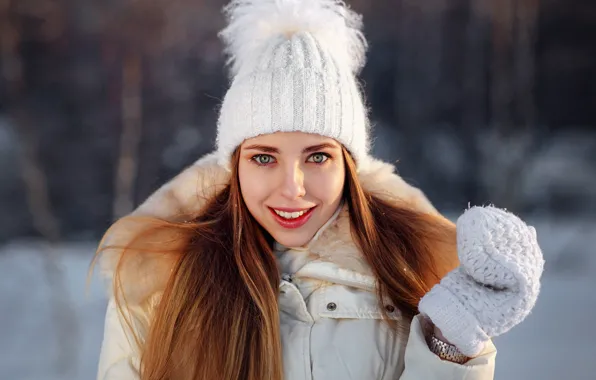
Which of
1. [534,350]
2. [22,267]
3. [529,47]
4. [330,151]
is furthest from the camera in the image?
[529,47]

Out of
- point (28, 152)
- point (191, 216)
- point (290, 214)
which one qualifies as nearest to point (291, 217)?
point (290, 214)

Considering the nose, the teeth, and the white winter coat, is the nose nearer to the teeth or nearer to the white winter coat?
the teeth

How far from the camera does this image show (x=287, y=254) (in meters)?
1.74

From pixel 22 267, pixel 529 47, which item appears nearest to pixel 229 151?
pixel 22 267

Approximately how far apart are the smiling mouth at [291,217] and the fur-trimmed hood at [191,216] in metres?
0.08

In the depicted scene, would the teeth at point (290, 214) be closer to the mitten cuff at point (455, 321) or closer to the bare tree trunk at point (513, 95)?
the mitten cuff at point (455, 321)

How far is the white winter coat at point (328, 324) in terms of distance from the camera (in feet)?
4.93

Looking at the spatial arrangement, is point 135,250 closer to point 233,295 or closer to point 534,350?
point 233,295

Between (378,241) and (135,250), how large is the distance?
1.90 ft

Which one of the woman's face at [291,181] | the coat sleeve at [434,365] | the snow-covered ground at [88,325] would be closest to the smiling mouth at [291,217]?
the woman's face at [291,181]

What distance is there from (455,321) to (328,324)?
318 mm

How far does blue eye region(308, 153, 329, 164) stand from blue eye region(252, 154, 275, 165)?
9 centimetres

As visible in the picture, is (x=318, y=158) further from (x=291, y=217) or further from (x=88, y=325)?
(x=88, y=325)

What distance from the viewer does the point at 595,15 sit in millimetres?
5316
